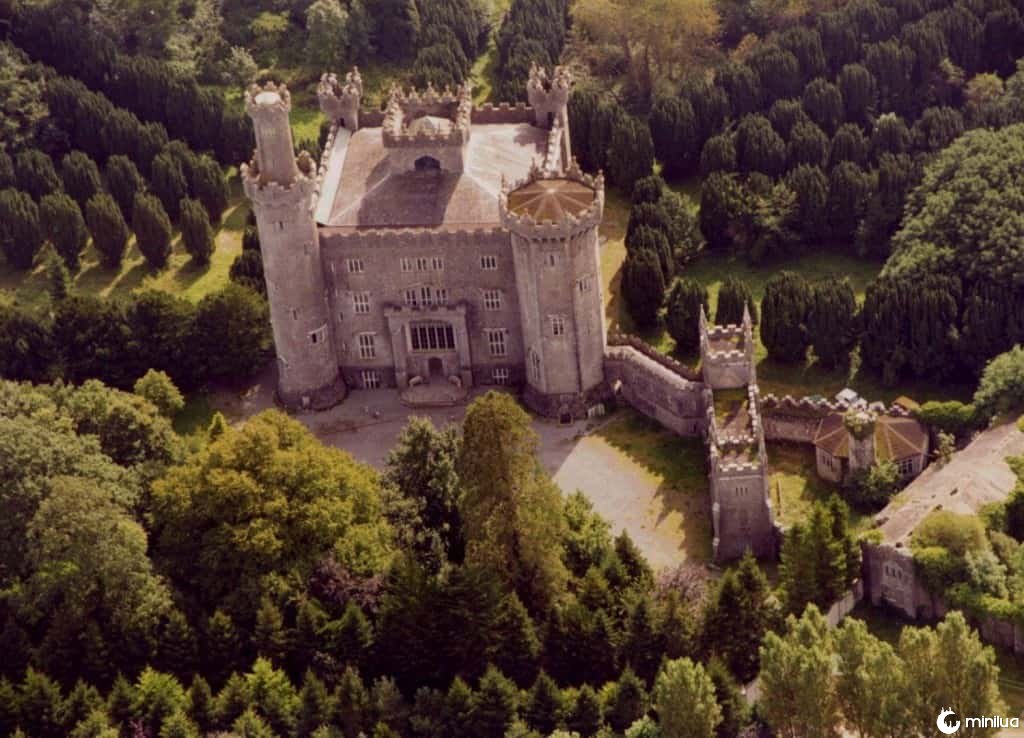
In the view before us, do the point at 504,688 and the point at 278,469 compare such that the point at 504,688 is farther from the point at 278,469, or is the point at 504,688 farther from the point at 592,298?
the point at 592,298

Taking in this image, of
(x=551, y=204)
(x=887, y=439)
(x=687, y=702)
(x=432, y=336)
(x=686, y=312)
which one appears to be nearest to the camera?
(x=687, y=702)

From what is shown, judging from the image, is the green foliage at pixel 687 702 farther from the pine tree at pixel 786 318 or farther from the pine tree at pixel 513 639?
the pine tree at pixel 786 318

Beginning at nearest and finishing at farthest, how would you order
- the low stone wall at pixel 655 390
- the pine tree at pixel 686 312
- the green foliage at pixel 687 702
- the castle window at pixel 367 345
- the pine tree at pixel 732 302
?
the green foliage at pixel 687 702, the low stone wall at pixel 655 390, the castle window at pixel 367 345, the pine tree at pixel 732 302, the pine tree at pixel 686 312

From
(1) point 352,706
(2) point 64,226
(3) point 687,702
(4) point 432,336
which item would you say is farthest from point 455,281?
(3) point 687,702

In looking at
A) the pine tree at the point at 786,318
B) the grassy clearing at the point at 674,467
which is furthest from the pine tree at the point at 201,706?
the pine tree at the point at 786,318

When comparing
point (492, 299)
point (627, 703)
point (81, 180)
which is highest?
point (81, 180)

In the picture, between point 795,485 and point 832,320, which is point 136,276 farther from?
point 795,485

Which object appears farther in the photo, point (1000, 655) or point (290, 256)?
point (290, 256)

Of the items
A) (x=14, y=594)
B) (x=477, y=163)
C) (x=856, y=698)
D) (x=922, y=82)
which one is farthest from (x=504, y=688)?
(x=922, y=82)
